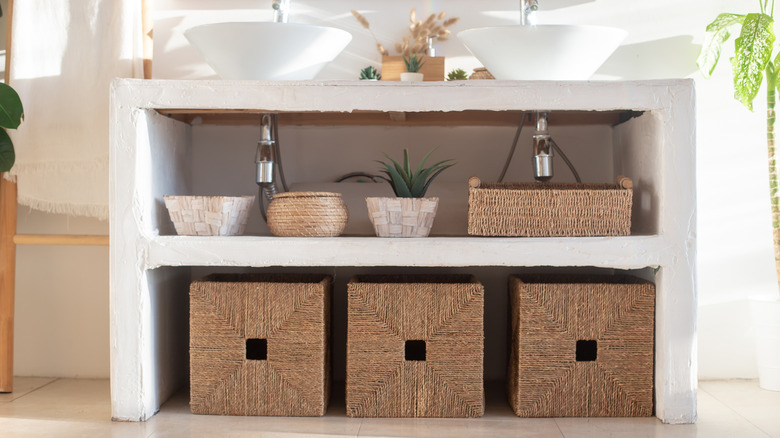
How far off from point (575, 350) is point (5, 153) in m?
1.48

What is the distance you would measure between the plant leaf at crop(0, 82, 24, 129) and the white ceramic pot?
1.95m

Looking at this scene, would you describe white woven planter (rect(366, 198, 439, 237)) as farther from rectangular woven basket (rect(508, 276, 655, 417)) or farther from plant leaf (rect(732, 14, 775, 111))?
plant leaf (rect(732, 14, 775, 111))

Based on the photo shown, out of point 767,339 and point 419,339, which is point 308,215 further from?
point 767,339

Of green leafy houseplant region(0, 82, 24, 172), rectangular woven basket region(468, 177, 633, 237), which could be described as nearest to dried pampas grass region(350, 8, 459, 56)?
rectangular woven basket region(468, 177, 633, 237)

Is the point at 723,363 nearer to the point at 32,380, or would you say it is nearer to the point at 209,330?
the point at 209,330

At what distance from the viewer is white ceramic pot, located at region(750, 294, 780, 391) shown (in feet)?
6.13

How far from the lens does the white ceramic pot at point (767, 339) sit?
1869mm

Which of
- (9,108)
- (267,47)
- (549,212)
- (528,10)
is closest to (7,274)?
(9,108)

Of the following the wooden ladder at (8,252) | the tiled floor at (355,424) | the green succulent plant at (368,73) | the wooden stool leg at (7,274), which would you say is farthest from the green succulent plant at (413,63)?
the wooden stool leg at (7,274)

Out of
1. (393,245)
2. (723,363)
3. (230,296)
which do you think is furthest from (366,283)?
(723,363)

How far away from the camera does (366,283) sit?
163 centimetres

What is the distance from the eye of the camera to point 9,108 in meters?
1.74

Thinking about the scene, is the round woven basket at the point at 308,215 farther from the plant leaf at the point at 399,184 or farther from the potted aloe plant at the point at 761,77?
the potted aloe plant at the point at 761,77

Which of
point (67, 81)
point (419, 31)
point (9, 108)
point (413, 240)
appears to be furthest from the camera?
point (419, 31)
